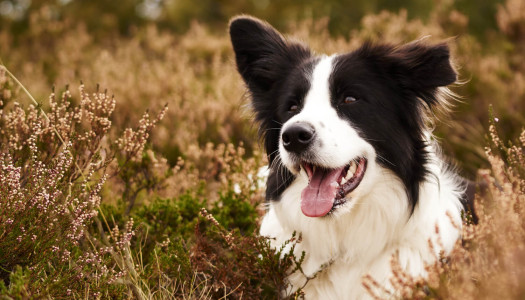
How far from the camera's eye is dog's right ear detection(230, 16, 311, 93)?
11.8 ft

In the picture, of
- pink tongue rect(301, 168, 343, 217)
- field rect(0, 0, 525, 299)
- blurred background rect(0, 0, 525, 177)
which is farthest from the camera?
blurred background rect(0, 0, 525, 177)

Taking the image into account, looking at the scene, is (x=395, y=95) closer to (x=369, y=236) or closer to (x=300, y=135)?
(x=300, y=135)

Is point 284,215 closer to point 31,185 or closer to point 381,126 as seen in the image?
point 381,126

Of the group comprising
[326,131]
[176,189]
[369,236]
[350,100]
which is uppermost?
[350,100]

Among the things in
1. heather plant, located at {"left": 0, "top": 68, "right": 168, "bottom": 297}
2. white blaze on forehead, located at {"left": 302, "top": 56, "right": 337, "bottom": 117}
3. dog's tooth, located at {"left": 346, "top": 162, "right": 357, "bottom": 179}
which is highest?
white blaze on forehead, located at {"left": 302, "top": 56, "right": 337, "bottom": 117}

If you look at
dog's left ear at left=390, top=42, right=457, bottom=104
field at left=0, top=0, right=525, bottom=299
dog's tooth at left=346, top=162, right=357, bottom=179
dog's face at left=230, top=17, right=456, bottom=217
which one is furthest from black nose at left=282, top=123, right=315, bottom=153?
dog's left ear at left=390, top=42, right=457, bottom=104

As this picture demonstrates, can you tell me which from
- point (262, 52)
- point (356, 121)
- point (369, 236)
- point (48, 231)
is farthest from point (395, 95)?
point (48, 231)

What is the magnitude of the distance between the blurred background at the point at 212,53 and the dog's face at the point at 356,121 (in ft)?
1.15

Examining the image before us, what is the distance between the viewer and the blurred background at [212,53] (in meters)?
6.40

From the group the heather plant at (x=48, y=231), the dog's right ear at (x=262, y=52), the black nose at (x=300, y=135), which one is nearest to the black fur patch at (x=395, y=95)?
the black nose at (x=300, y=135)

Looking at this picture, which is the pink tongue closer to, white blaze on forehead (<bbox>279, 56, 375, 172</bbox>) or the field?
white blaze on forehead (<bbox>279, 56, 375, 172</bbox>)

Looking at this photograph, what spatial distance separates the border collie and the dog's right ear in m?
0.30

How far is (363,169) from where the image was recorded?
10.1 feet

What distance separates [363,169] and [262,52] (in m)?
1.13
